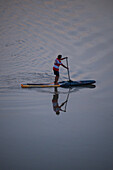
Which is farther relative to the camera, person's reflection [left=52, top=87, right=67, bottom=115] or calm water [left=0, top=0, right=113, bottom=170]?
person's reflection [left=52, top=87, right=67, bottom=115]

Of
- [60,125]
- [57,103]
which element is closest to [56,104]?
[57,103]

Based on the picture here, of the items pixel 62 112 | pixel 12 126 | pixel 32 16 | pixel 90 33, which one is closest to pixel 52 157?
pixel 12 126

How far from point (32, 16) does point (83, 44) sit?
20505 mm

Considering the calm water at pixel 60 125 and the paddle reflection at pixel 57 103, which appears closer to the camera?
the calm water at pixel 60 125

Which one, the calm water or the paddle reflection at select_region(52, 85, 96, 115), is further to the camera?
the paddle reflection at select_region(52, 85, 96, 115)

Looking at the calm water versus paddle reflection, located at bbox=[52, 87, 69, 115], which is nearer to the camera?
the calm water

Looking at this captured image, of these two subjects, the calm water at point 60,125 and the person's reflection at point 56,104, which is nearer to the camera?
the calm water at point 60,125

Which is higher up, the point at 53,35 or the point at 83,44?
the point at 53,35

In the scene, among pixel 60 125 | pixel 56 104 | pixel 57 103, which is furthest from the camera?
pixel 57 103

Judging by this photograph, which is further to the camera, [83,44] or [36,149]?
[83,44]

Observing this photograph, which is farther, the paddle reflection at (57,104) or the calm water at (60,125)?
the paddle reflection at (57,104)

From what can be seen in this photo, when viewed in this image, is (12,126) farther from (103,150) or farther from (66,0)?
(66,0)

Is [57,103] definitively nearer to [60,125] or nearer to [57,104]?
[57,104]

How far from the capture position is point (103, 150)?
541 cm
